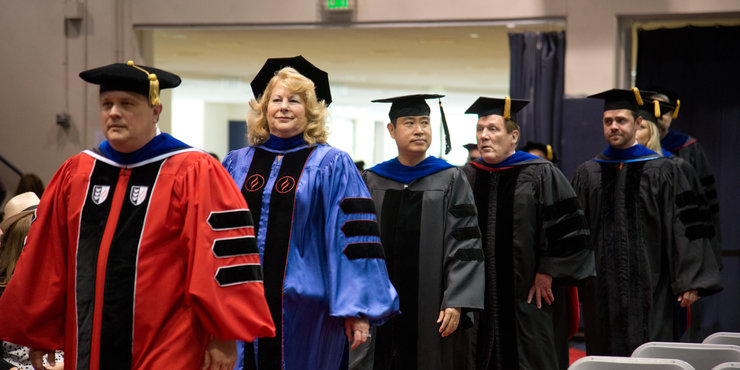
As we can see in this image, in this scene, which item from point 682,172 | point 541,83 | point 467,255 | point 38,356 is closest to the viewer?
point 38,356

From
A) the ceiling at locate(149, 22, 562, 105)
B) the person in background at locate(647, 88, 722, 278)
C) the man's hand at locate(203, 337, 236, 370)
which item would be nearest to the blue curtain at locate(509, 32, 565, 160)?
the ceiling at locate(149, 22, 562, 105)

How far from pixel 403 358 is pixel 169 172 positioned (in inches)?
74.4

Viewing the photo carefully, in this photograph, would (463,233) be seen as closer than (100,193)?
No

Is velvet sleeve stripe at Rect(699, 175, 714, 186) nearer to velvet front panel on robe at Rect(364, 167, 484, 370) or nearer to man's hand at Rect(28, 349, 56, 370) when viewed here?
velvet front panel on robe at Rect(364, 167, 484, 370)

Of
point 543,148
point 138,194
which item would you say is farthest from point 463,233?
point 543,148

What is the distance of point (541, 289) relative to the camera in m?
4.51

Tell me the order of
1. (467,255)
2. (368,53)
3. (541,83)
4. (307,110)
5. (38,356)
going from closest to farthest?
(38,356), (307,110), (467,255), (541,83), (368,53)

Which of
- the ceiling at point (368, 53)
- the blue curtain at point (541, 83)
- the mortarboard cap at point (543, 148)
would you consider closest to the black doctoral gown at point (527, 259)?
the mortarboard cap at point (543, 148)

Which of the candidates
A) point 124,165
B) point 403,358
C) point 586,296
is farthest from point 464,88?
point 124,165

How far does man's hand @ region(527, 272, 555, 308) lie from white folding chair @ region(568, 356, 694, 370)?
154 centimetres

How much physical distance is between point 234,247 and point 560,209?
7.87 ft

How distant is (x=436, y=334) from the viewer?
4082 mm

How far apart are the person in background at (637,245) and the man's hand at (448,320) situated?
163cm

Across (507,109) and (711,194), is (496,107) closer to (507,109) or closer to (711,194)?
(507,109)
